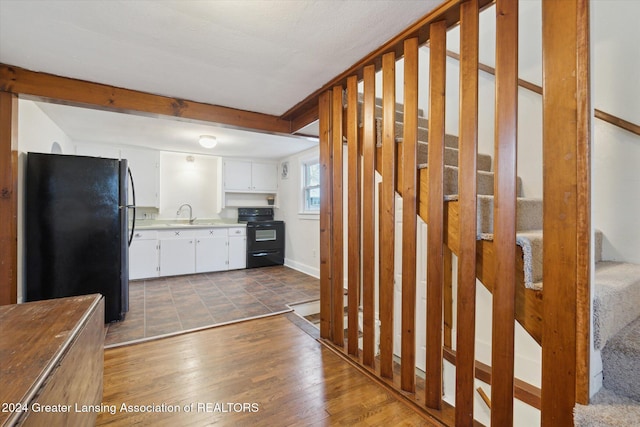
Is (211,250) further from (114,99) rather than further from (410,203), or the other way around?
(410,203)

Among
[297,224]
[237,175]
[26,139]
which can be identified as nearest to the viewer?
[26,139]

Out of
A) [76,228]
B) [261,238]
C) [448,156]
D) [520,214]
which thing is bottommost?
[261,238]

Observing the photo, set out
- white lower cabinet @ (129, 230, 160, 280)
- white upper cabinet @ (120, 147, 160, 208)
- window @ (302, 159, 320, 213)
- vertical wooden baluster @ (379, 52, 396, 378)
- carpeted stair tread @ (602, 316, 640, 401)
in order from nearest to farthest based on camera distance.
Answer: carpeted stair tread @ (602, 316, 640, 401), vertical wooden baluster @ (379, 52, 396, 378), white lower cabinet @ (129, 230, 160, 280), white upper cabinet @ (120, 147, 160, 208), window @ (302, 159, 320, 213)

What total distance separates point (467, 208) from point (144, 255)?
4944 mm

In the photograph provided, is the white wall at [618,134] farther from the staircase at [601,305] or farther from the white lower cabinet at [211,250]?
the white lower cabinet at [211,250]

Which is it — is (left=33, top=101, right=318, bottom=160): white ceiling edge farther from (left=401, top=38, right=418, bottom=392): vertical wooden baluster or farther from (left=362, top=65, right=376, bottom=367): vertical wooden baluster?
(left=401, top=38, right=418, bottom=392): vertical wooden baluster

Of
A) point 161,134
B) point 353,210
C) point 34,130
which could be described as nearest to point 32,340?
point 353,210

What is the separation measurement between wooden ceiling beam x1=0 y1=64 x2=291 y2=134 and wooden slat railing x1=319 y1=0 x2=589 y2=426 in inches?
45.6

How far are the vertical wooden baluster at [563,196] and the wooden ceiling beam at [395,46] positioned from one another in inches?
18.0

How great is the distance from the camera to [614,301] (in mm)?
1177

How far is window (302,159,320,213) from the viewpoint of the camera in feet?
17.3

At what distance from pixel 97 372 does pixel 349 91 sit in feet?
7.71

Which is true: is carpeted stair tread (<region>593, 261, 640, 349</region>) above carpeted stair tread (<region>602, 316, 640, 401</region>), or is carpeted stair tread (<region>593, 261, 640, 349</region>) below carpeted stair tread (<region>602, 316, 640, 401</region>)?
above

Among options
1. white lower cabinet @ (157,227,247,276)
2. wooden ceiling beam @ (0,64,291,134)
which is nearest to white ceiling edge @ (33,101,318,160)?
wooden ceiling beam @ (0,64,291,134)
